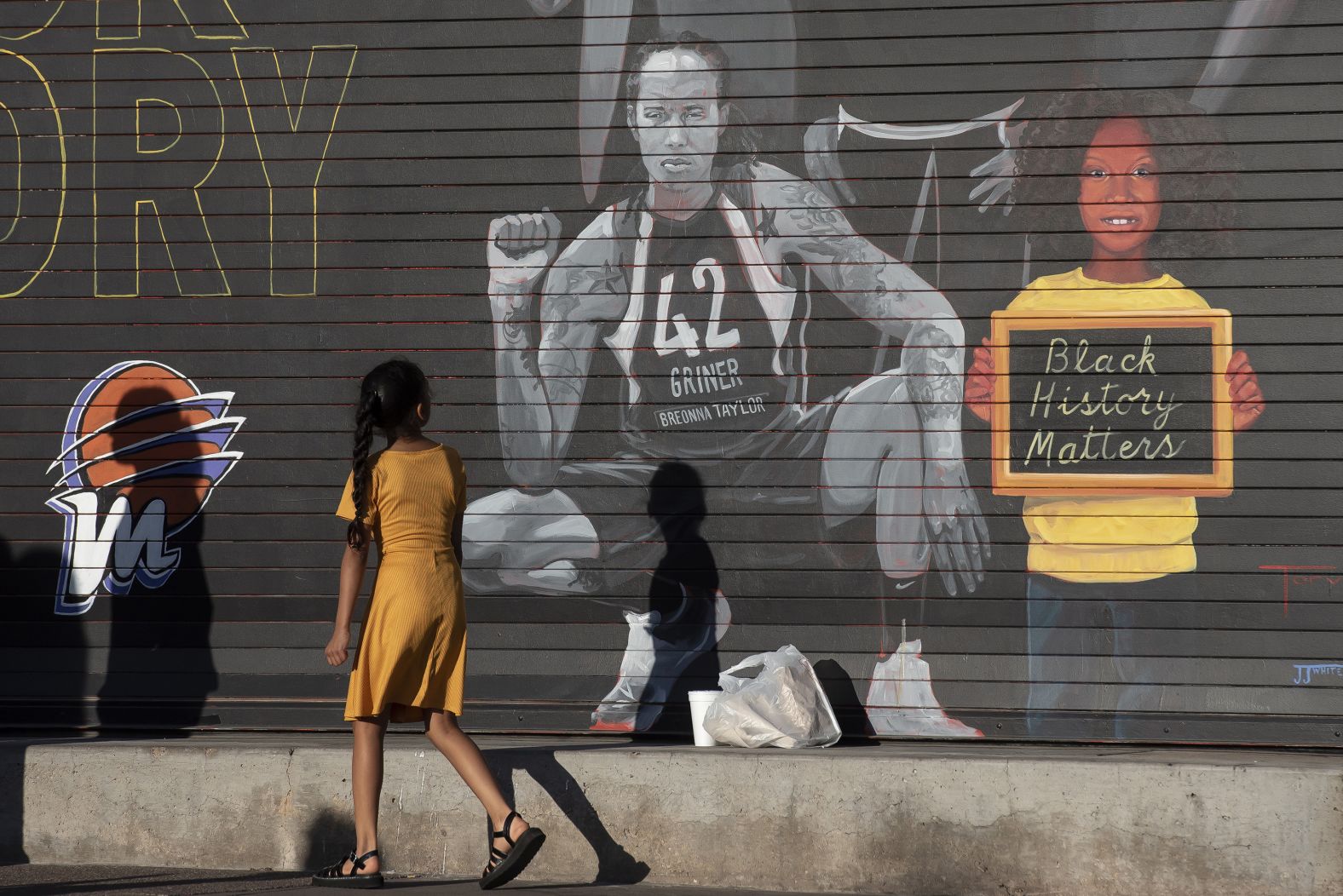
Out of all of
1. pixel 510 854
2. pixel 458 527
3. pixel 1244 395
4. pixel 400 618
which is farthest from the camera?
pixel 1244 395

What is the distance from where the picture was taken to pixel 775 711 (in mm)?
5391

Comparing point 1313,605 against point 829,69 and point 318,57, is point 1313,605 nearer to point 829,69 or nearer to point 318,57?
point 829,69

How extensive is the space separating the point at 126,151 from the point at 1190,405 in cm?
504

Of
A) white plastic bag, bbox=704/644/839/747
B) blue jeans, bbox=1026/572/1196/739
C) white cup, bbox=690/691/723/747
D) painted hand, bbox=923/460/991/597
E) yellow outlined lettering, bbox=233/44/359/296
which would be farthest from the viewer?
→ yellow outlined lettering, bbox=233/44/359/296

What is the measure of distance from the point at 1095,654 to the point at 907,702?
2.76ft

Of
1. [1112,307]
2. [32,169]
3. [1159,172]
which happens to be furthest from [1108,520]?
[32,169]

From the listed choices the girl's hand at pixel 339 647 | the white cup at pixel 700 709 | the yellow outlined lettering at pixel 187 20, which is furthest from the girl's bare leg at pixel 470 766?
the yellow outlined lettering at pixel 187 20

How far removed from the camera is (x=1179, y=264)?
19.0 feet

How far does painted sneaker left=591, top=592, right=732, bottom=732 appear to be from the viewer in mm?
5918

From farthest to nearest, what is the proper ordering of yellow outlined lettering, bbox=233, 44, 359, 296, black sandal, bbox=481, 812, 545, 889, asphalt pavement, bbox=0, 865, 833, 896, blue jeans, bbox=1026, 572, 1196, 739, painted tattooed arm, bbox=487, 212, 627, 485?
yellow outlined lettering, bbox=233, 44, 359, 296 < painted tattooed arm, bbox=487, 212, 627, 485 < blue jeans, bbox=1026, 572, 1196, 739 < asphalt pavement, bbox=0, 865, 833, 896 < black sandal, bbox=481, 812, 545, 889

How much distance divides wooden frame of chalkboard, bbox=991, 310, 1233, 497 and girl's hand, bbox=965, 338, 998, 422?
1.1 inches

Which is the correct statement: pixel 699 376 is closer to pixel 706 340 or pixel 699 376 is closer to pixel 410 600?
pixel 706 340

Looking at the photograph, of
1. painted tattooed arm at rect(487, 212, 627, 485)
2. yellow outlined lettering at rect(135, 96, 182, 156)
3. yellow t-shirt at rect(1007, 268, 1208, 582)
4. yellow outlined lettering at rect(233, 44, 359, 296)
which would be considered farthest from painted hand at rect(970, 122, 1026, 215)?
yellow outlined lettering at rect(135, 96, 182, 156)

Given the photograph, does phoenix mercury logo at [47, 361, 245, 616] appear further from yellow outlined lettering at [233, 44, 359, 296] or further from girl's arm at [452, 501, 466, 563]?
girl's arm at [452, 501, 466, 563]
